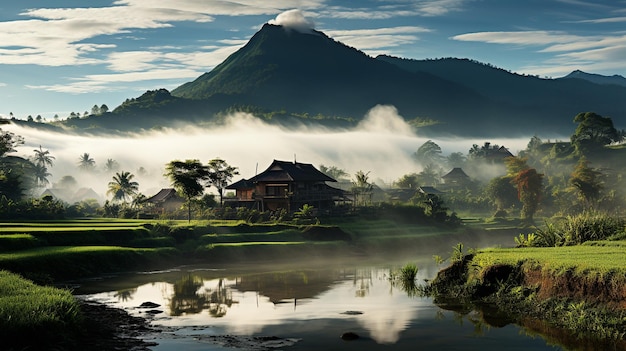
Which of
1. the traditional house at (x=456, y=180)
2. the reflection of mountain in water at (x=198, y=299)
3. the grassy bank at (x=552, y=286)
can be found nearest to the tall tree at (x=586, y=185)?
the grassy bank at (x=552, y=286)

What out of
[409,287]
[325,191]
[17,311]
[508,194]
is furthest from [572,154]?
[17,311]

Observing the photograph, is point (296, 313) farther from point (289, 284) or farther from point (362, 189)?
point (362, 189)

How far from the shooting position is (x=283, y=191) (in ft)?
283

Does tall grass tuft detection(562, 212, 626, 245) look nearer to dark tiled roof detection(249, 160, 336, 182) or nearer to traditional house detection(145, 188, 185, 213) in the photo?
dark tiled roof detection(249, 160, 336, 182)

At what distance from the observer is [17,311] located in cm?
2117

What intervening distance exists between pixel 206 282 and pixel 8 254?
39.9 feet

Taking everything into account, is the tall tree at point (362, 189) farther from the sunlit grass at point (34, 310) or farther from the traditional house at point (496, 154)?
the sunlit grass at point (34, 310)

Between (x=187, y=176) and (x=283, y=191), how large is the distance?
14.6m

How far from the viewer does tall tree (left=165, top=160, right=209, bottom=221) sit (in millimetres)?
75188

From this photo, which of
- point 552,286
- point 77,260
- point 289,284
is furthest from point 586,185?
point 77,260

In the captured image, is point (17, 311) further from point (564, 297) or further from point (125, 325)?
point (564, 297)

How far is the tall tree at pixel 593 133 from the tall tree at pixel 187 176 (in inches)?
3512

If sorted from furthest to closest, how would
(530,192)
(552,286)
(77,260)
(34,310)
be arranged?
(530,192)
(77,260)
(552,286)
(34,310)

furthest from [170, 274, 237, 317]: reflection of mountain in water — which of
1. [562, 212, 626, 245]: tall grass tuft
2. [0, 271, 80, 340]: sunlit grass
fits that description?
[562, 212, 626, 245]: tall grass tuft
